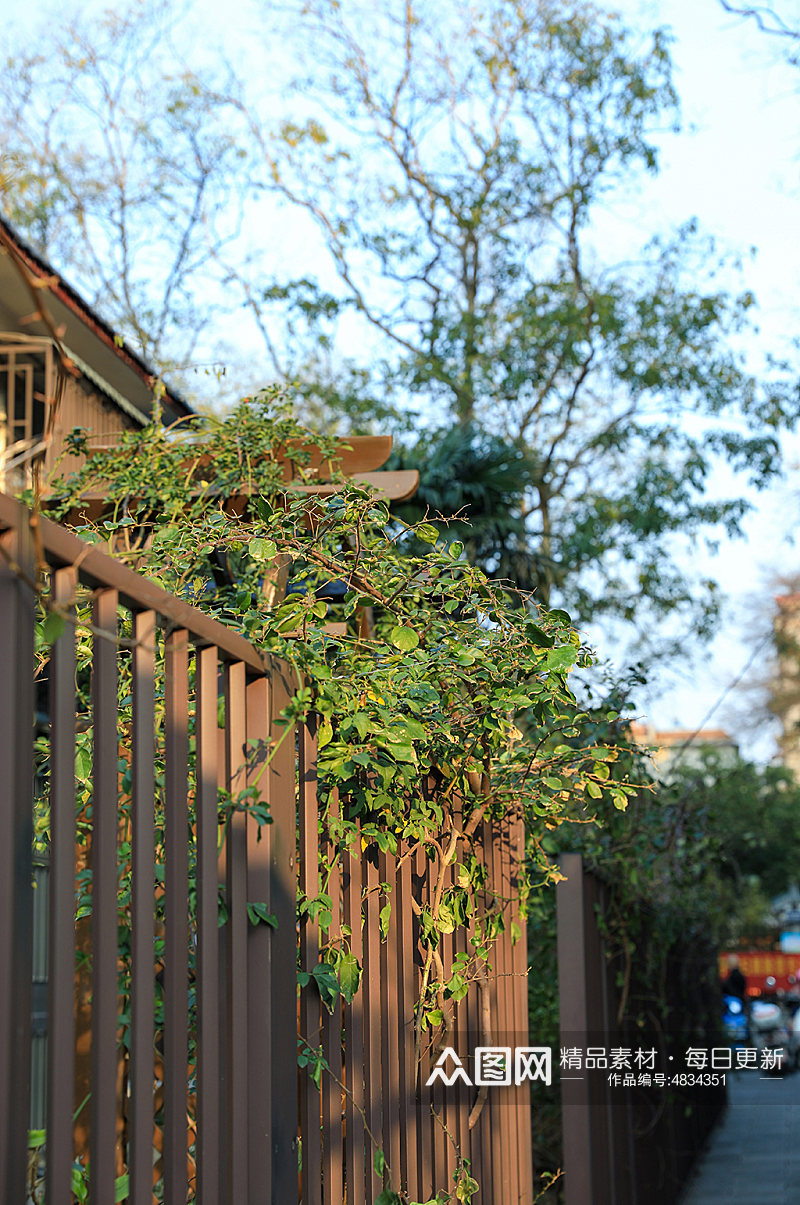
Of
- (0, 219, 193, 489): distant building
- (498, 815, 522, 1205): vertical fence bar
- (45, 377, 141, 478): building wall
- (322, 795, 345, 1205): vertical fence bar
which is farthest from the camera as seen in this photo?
(45, 377, 141, 478): building wall

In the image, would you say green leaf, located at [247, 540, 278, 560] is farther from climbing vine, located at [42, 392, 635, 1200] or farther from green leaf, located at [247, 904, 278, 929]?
A: green leaf, located at [247, 904, 278, 929]

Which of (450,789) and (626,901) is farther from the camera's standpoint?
(626,901)

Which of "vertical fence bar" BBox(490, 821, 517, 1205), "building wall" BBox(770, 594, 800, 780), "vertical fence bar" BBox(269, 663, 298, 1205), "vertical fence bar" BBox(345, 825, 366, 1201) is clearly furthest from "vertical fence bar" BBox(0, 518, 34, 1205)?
"building wall" BBox(770, 594, 800, 780)

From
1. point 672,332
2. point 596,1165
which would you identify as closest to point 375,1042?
point 596,1165

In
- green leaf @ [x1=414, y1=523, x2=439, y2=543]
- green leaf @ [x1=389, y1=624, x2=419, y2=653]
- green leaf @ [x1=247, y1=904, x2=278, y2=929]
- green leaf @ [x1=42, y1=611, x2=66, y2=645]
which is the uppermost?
green leaf @ [x1=414, y1=523, x2=439, y2=543]

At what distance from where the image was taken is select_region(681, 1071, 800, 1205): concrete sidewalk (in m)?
8.28

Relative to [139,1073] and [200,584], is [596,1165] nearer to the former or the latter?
[200,584]

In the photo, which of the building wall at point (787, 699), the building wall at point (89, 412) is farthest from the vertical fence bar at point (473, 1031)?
the building wall at point (787, 699)

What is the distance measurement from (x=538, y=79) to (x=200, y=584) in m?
17.7

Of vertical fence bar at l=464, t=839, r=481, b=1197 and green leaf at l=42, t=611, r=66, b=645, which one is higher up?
green leaf at l=42, t=611, r=66, b=645

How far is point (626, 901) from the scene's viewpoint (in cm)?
648

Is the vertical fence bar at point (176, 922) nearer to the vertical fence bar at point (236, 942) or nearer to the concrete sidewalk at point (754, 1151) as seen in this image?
the vertical fence bar at point (236, 942)

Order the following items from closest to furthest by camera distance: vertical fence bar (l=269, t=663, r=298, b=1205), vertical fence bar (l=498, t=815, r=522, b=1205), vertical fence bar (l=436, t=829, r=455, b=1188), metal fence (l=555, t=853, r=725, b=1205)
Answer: vertical fence bar (l=269, t=663, r=298, b=1205), vertical fence bar (l=436, t=829, r=455, b=1188), vertical fence bar (l=498, t=815, r=522, b=1205), metal fence (l=555, t=853, r=725, b=1205)

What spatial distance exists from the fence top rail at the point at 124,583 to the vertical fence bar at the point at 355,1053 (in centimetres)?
64
